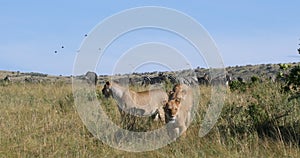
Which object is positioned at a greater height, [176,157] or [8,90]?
[8,90]

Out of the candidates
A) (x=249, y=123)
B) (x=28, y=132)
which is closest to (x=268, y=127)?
(x=249, y=123)

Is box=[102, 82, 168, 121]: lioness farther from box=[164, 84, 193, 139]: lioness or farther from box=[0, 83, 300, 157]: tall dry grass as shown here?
box=[164, 84, 193, 139]: lioness

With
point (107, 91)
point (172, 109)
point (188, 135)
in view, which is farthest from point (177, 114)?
point (107, 91)

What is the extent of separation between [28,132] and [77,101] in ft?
10.3

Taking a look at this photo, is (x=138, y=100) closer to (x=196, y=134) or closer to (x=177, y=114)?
(x=177, y=114)

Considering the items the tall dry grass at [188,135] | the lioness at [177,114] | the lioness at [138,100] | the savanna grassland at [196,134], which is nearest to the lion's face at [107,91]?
the lioness at [138,100]

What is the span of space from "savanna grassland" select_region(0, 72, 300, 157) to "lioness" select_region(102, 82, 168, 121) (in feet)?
0.97

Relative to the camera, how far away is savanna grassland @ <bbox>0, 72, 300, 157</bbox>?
686 cm

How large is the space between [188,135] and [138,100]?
283 centimetres

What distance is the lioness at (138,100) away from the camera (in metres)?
10.1

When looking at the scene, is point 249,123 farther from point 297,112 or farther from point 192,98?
point 192,98

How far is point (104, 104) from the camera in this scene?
34.6 ft

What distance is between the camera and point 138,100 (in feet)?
34.8

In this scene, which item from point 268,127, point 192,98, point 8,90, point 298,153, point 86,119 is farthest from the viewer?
point 8,90
